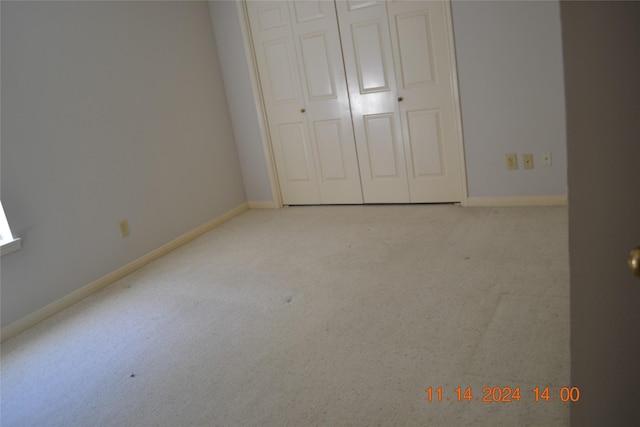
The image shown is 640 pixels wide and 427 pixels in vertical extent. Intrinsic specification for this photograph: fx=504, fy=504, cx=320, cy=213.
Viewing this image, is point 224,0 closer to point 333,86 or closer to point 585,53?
point 333,86

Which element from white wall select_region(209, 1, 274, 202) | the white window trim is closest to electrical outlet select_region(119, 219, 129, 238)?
the white window trim

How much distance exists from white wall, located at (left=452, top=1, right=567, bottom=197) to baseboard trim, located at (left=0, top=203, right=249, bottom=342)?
2.16 meters

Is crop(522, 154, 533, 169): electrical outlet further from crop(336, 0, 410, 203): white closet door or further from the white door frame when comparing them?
crop(336, 0, 410, 203): white closet door

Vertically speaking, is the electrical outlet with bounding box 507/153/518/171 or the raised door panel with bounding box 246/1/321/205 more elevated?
the raised door panel with bounding box 246/1/321/205

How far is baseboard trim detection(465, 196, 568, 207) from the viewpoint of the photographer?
11.4 ft

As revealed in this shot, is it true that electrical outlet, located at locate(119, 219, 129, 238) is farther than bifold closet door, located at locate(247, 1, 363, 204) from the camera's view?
No

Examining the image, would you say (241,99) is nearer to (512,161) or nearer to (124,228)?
(124,228)

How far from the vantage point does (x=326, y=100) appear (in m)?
4.11

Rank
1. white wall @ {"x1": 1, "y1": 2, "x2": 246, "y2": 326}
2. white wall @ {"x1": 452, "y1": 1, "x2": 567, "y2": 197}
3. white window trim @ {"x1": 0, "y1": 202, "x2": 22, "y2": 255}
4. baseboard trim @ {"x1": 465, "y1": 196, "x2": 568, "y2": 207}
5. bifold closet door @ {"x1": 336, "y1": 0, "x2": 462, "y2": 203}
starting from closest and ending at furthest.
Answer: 1. white window trim @ {"x1": 0, "y1": 202, "x2": 22, "y2": 255}
2. white wall @ {"x1": 1, "y1": 2, "x2": 246, "y2": 326}
3. white wall @ {"x1": 452, "y1": 1, "x2": 567, "y2": 197}
4. baseboard trim @ {"x1": 465, "y1": 196, "x2": 568, "y2": 207}
5. bifold closet door @ {"x1": 336, "y1": 0, "x2": 462, "y2": 203}

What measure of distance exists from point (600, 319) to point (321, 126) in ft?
11.6

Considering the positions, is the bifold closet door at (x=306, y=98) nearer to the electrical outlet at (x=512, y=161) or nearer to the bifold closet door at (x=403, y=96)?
the bifold closet door at (x=403, y=96)

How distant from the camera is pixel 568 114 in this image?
76 cm

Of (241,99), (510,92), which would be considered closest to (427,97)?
(510,92)

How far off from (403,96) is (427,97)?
0.61ft
